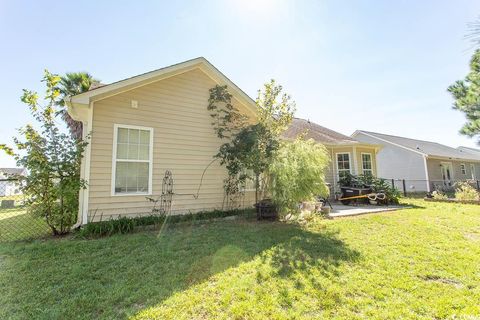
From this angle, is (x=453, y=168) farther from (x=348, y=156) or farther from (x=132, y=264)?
(x=132, y=264)

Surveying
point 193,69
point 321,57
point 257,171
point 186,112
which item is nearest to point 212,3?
point 193,69

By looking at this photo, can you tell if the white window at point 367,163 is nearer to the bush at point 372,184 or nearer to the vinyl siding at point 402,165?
the bush at point 372,184

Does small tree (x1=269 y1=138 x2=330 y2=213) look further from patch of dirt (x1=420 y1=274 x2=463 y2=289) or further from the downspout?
the downspout

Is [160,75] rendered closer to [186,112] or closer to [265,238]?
[186,112]

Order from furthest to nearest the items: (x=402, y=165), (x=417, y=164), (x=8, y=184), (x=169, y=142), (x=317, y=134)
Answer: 1. (x=402, y=165)
2. (x=417, y=164)
3. (x=317, y=134)
4. (x=169, y=142)
5. (x=8, y=184)

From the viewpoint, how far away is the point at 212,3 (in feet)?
23.3

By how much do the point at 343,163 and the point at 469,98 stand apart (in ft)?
19.6

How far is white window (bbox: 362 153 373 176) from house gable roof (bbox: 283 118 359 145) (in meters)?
1.12

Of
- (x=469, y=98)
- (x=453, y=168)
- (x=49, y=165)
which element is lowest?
(x=49, y=165)

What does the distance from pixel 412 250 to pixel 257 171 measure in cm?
412

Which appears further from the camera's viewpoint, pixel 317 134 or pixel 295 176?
pixel 317 134

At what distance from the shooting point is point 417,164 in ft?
61.8

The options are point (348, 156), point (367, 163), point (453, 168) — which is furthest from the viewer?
point (453, 168)

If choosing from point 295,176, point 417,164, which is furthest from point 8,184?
point 417,164
